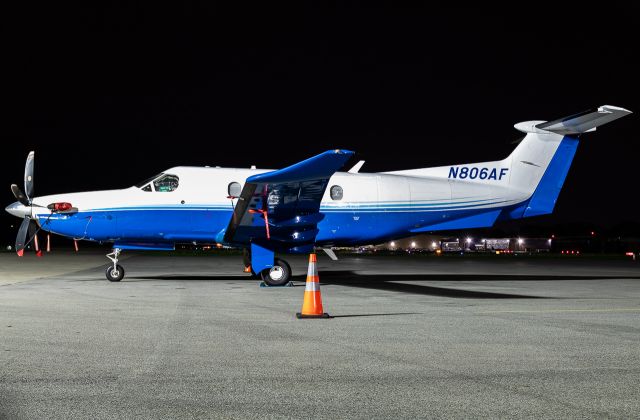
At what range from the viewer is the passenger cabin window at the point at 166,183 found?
17.8 metres

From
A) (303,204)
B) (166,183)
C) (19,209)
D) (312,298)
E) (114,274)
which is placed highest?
(166,183)

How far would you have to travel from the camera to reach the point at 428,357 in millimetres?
6547

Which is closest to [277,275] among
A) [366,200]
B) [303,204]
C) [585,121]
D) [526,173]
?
[303,204]

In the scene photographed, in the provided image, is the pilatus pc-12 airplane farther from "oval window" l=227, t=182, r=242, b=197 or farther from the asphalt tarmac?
the asphalt tarmac

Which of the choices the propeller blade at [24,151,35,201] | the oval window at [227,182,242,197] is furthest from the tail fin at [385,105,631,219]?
the propeller blade at [24,151,35,201]

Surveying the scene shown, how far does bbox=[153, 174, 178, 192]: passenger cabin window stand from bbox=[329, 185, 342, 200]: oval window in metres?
4.33

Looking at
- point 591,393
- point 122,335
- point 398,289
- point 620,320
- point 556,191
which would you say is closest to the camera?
point 591,393

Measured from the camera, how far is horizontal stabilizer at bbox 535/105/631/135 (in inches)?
648

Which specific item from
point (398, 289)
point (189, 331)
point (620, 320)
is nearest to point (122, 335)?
point (189, 331)

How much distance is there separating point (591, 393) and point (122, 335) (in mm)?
5352

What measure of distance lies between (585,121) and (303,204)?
8.21m

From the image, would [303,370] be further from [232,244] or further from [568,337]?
[232,244]

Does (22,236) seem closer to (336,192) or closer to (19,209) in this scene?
(19,209)

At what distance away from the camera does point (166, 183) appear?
58.6ft
